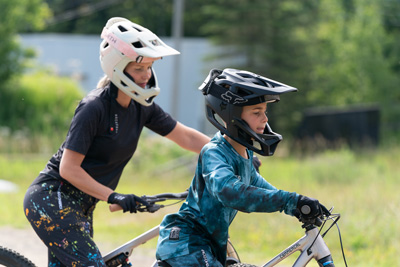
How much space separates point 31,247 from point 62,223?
4.72 m

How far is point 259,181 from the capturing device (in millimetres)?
4043

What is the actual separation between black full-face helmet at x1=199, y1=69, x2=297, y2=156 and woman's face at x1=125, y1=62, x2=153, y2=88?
901 mm

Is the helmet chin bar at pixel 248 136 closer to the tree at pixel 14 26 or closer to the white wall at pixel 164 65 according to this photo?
the tree at pixel 14 26

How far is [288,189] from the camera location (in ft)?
44.9

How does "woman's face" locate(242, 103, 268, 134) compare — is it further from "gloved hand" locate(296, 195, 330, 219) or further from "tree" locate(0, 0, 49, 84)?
"tree" locate(0, 0, 49, 84)

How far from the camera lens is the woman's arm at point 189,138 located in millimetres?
4992

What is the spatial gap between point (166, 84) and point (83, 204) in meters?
33.0

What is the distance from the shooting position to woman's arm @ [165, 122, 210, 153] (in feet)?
16.4

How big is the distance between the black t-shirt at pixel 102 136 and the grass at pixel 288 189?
160 inches

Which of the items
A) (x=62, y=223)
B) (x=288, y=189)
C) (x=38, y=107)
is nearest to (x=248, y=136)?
(x=62, y=223)

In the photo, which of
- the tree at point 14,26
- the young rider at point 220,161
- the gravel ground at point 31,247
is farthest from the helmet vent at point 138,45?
the tree at point 14,26

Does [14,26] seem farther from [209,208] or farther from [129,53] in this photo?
[209,208]

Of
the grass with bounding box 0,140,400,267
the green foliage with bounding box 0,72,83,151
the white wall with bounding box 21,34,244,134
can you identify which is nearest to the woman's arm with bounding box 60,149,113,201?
the grass with bounding box 0,140,400,267

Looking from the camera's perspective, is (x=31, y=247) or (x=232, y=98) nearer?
(x=232, y=98)
